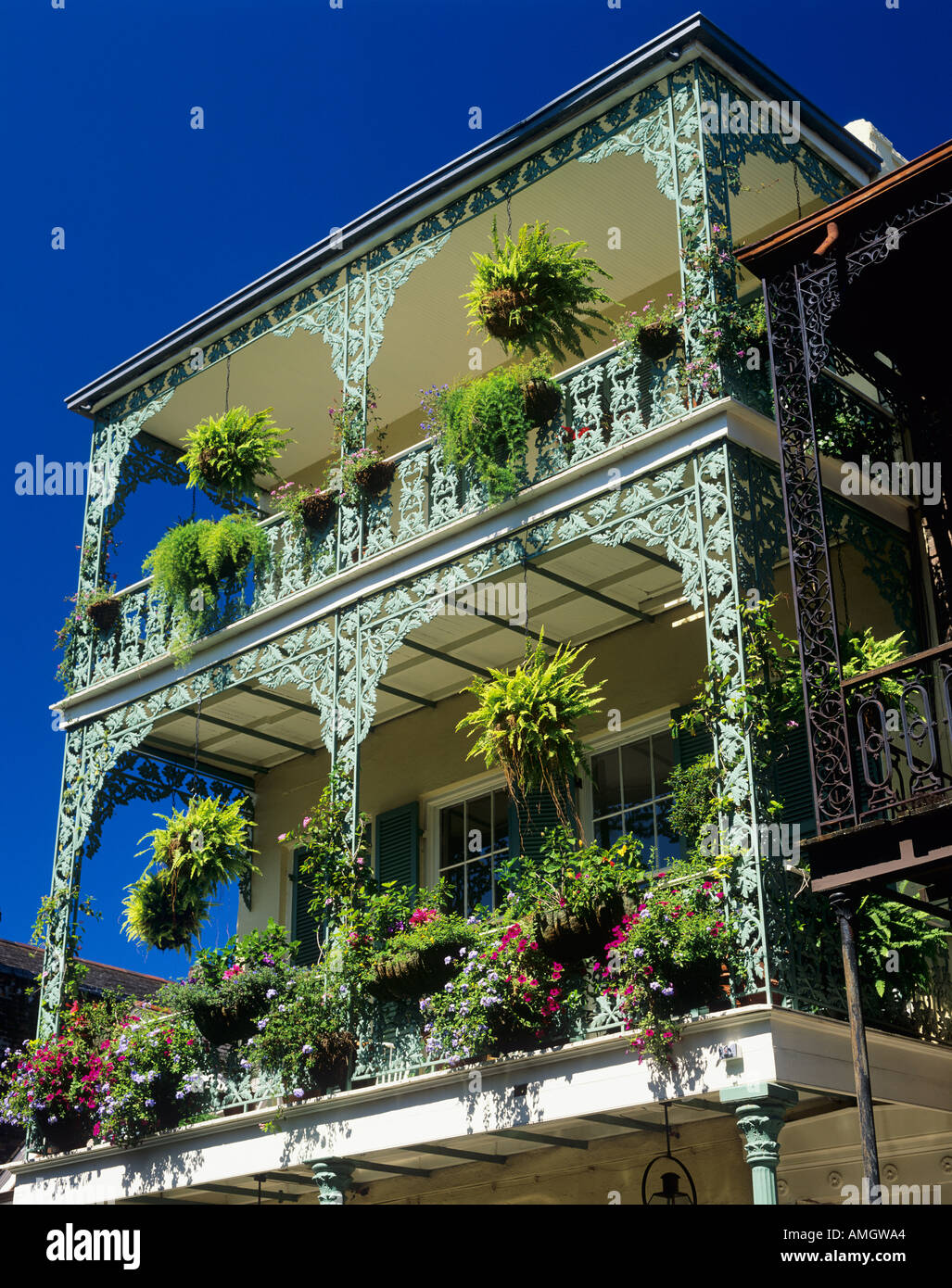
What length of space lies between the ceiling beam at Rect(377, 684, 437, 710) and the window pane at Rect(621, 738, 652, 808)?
6.87 ft

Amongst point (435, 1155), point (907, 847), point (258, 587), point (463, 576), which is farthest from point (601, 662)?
point (907, 847)

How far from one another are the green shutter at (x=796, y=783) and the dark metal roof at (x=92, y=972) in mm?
9964

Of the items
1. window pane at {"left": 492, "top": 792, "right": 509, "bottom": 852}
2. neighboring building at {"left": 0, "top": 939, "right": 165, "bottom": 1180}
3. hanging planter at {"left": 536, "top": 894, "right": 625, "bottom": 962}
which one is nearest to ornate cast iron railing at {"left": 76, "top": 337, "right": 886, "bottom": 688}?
window pane at {"left": 492, "top": 792, "right": 509, "bottom": 852}

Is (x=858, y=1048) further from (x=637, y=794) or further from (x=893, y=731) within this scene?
(x=637, y=794)

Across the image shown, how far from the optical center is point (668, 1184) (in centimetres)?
928

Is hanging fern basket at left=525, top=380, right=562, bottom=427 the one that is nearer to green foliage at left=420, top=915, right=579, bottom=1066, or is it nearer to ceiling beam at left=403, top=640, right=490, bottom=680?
ceiling beam at left=403, top=640, right=490, bottom=680

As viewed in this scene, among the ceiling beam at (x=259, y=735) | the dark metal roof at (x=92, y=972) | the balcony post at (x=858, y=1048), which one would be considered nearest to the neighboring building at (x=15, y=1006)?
the dark metal roof at (x=92, y=972)

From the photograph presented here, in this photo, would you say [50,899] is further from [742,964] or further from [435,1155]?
[742,964]

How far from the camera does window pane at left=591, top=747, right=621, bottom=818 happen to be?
11453 mm

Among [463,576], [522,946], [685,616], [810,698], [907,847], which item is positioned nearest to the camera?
[907,847]

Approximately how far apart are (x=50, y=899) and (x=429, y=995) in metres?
4.31

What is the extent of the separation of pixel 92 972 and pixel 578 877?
12.7m

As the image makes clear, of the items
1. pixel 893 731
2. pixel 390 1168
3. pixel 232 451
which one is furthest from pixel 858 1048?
pixel 232 451

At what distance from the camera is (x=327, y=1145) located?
387 inches
